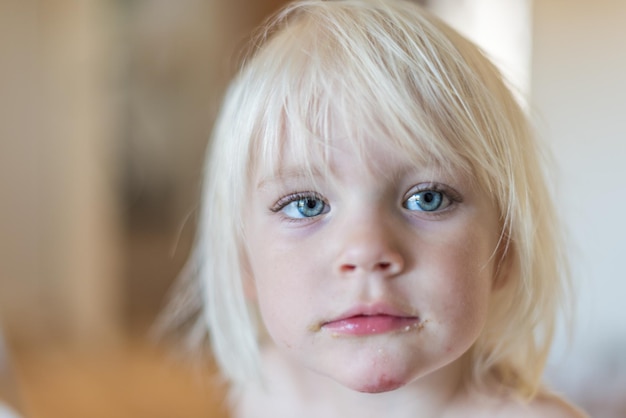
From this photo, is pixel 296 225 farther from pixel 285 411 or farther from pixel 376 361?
pixel 285 411

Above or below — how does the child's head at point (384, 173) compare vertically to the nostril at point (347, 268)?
above

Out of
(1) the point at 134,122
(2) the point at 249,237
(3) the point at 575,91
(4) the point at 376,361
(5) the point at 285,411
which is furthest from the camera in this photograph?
(1) the point at 134,122

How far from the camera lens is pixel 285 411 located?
0.89 m

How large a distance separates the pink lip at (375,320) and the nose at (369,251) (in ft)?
0.10

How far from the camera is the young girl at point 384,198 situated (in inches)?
23.0

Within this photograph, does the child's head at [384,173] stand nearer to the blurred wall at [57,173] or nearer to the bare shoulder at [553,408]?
the bare shoulder at [553,408]

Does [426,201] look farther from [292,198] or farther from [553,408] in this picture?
[553,408]

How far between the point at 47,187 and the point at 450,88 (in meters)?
2.26

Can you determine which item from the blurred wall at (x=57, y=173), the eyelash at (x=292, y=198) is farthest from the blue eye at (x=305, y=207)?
the blurred wall at (x=57, y=173)

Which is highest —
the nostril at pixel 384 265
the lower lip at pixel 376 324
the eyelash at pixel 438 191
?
the eyelash at pixel 438 191

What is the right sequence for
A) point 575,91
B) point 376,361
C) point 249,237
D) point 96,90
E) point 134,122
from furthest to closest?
1. point 134,122
2. point 96,90
3. point 575,91
4. point 249,237
5. point 376,361

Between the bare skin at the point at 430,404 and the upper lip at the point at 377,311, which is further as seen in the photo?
the bare skin at the point at 430,404

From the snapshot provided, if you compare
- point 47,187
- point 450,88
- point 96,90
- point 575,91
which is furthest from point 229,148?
point 47,187

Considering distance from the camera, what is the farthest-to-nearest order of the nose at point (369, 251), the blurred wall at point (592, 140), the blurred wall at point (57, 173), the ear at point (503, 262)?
the blurred wall at point (57, 173)
the blurred wall at point (592, 140)
the ear at point (503, 262)
the nose at point (369, 251)
